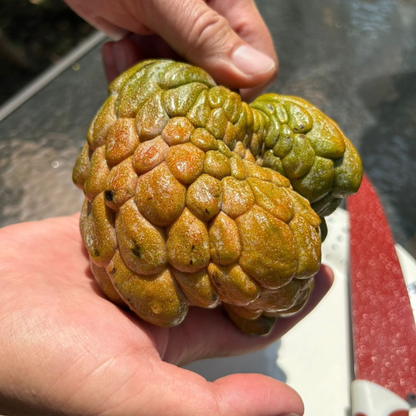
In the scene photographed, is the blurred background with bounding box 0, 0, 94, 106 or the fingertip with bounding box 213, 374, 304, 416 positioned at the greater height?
the blurred background with bounding box 0, 0, 94, 106

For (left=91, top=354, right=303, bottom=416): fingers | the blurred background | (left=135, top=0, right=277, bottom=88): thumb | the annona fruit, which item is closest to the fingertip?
(left=91, top=354, right=303, bottom=416): fingers

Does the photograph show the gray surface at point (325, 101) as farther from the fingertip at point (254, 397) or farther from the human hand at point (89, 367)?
the fingertip at point (254, 397)

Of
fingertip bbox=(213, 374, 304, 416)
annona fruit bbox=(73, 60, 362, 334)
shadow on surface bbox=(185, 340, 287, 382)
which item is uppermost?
annona fruit bbox=(73, 60, 362, 334)

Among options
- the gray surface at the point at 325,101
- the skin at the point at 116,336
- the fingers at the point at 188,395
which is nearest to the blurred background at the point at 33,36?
the gray surface at the point at 325,101

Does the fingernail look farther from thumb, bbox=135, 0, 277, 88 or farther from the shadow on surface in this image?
the shadow on surface

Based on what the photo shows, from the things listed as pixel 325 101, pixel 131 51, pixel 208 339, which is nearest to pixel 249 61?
pixel 131 51
